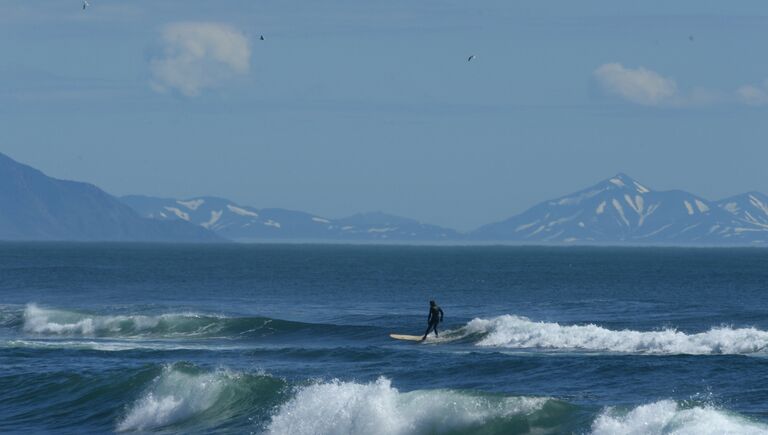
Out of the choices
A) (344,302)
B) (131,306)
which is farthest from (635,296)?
(131,306)

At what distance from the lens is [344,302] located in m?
89.5

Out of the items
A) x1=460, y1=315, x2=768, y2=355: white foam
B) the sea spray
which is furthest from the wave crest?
the sea spray

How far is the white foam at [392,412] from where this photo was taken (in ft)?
103

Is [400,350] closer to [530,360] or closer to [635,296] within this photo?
[530,360]

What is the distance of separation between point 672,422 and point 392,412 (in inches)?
271

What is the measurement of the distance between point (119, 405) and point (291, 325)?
27335 millimetres

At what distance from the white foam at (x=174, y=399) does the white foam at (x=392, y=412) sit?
12.8ft

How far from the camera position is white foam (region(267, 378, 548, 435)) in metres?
31.5

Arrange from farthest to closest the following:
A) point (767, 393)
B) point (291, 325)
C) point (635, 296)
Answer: point (635, 296) < point (291, 325) < point (767, 393)

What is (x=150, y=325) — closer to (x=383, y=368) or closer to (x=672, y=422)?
(x=383, y=368)

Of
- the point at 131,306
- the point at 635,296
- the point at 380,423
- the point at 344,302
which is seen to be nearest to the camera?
the point at 380,423

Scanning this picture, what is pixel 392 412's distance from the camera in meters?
31.8

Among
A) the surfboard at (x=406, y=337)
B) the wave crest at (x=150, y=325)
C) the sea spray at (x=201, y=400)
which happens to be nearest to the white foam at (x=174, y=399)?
the sea spray at (x=201, y=400)

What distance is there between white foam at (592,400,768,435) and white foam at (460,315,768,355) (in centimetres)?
1986
